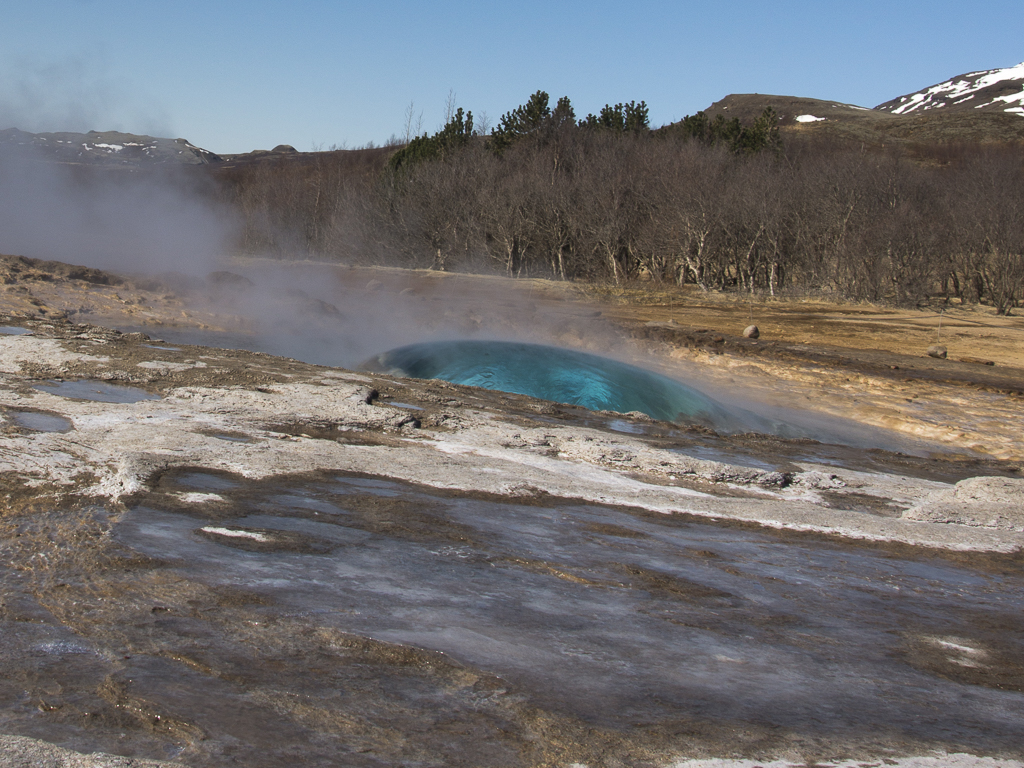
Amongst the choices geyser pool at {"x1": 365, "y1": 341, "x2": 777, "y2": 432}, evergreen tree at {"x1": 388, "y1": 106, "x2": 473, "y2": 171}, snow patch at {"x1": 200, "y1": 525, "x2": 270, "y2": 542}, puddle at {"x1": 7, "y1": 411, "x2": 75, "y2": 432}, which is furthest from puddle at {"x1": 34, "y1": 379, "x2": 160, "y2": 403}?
evergreen tree at {"x1": 388, "y1": 106, "x2": 473, "y2": 171}

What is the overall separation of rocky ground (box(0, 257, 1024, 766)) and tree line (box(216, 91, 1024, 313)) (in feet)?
56.2

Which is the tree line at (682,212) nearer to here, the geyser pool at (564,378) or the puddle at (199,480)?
the geyser pool at (564,378)

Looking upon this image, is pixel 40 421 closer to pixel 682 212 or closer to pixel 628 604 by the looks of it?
pixel 628 604

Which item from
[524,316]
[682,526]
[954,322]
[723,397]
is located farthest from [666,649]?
[954,322]

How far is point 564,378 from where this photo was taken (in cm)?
1275

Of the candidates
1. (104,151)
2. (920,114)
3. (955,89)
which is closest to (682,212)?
(104,151)

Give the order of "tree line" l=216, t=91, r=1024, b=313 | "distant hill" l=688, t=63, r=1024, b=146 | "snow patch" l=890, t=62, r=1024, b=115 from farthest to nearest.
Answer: "snow patch" l=890, t=62, r=1024, b=115 → "distant hill" l=688, t=63, r=1024, b=146 → "tree line" l=216, t=91, r=1024, b=313

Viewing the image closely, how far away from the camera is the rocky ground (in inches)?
119

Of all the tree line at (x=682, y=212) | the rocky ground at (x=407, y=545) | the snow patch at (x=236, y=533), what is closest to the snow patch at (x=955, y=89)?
the tree line at (x=682, y=212)

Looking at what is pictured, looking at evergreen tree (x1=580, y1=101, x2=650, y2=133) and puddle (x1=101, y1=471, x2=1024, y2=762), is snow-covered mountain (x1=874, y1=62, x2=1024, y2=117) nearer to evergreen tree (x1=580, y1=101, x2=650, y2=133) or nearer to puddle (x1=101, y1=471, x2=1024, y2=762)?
evergreen tree (x1=580, y1=101, x2=650, y2=133)

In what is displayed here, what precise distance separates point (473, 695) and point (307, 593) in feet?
4.05

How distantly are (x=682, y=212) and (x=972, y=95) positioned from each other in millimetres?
117233

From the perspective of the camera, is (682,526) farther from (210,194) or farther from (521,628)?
(210,194)

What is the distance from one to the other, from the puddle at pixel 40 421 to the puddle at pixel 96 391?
0.81 meters
